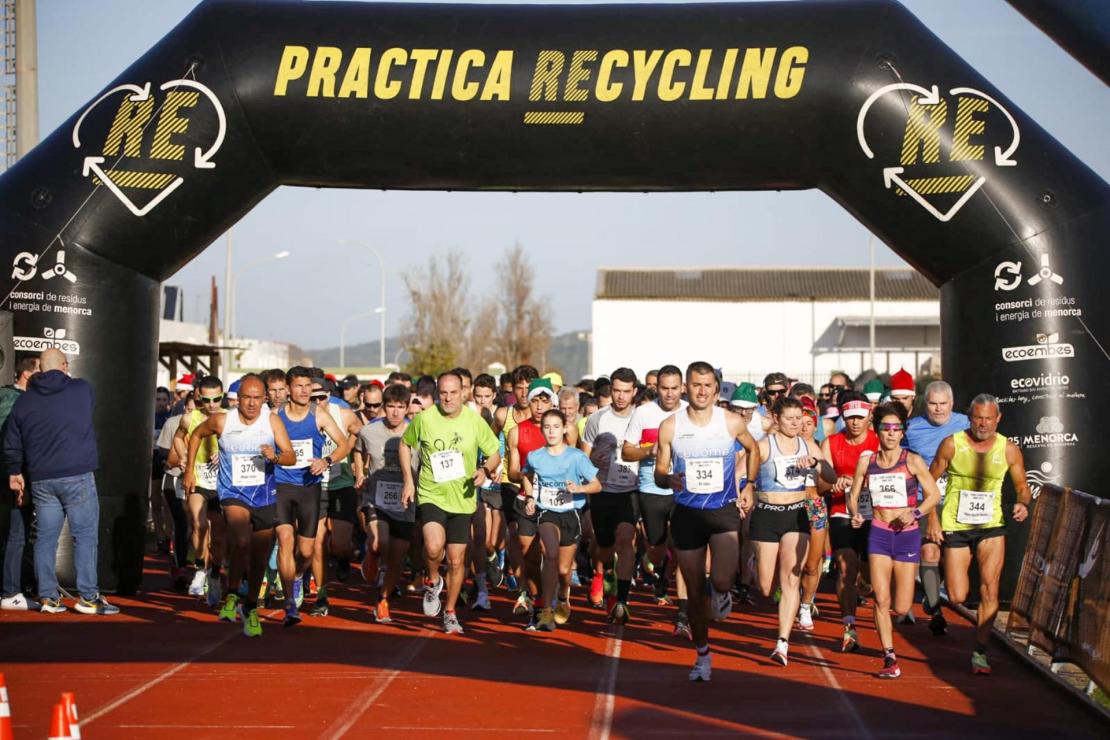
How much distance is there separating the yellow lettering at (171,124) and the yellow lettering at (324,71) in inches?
38.0

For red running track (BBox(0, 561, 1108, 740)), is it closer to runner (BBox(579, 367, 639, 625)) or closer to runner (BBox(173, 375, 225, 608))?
runner (BBox(579, 367, 639, 625))

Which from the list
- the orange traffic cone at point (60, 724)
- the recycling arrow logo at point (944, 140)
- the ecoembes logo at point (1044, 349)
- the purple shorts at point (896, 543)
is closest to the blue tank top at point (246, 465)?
the purple shorts at point (896, 543)

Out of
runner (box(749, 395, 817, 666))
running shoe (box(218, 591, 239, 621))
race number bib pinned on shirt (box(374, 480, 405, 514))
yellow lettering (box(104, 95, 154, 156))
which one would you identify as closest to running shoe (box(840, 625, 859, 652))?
runner (box(749, 395, 817, 666))

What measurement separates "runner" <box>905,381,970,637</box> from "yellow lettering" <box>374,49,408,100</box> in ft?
16.1

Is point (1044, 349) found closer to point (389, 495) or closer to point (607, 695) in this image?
point (607, 695)

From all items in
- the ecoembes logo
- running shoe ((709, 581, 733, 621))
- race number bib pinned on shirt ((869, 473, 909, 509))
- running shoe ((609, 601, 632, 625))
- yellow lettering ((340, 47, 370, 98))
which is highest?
yellow lettering ((340, 47, 370, 98))

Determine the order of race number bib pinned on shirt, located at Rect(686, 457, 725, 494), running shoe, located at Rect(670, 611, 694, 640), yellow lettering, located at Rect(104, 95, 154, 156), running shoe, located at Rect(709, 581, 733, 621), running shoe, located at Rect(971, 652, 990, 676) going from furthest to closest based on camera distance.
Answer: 1. yellow lettering, located at Rect(104, 95, 154, 156)
2. running shoe, located at Rect(670, 611, 694, 640)
3. running shoe, located at Rect(709, 581, 733, 621)
4. race number bib pinned on shirt, located at Rect(686, 457, 725, 494)
5. running shoe, located at Rect(971, 652, 990, 676)

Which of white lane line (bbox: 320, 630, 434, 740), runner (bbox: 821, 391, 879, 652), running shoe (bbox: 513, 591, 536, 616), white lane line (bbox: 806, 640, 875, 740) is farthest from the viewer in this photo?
running shoe (bbox: 513, 591, 536, 616)

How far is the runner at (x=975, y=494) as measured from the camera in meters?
10.1

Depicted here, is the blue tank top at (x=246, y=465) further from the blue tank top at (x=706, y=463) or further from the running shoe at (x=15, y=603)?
the blue tank top at (x=706, y=463)

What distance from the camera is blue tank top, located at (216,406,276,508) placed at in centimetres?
1108

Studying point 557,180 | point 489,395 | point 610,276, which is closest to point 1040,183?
point 557,180

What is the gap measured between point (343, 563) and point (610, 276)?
2100 inches

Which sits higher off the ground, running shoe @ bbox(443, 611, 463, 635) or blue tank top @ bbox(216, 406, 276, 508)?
blue tank top @ bbox(216, 406, 276, 508)
